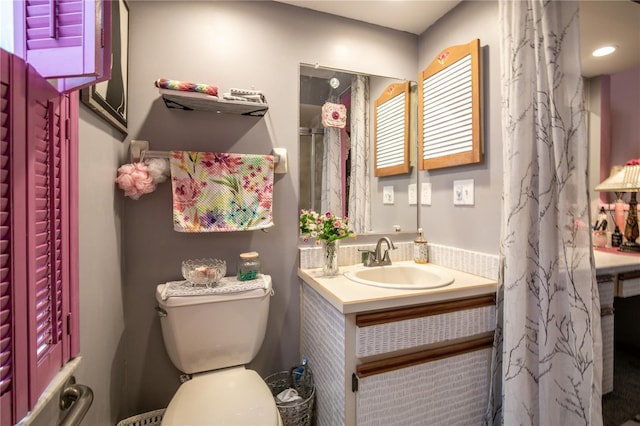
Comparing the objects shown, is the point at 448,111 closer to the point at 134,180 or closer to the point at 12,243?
the point at 134,180

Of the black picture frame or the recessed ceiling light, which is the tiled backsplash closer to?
the black picture frame

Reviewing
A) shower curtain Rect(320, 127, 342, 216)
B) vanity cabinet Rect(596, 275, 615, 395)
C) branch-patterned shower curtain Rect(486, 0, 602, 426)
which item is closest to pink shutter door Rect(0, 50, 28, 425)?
shower curtain Rect(320, 127, 342, 216)

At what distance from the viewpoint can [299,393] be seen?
149 centimetres

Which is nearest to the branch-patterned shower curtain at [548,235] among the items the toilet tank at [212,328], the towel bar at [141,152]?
the toilet tank at [212,328]

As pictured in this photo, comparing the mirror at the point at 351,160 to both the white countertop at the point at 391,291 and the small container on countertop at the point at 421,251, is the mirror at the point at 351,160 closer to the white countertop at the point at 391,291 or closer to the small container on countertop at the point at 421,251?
the small container on countertop at the point at 421,251

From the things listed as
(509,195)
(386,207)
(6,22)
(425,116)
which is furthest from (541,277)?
(6,22)

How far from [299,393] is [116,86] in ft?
5.41

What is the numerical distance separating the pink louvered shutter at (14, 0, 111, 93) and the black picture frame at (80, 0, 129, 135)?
0.40 metres

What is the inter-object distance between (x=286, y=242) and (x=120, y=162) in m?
0.87

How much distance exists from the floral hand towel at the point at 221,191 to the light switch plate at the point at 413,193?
0.93 metres

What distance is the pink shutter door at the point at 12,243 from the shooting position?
48 cm

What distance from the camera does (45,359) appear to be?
61 centimetres

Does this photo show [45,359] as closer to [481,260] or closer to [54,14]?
[54,14]

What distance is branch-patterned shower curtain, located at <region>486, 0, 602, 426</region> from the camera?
1.05 meters
